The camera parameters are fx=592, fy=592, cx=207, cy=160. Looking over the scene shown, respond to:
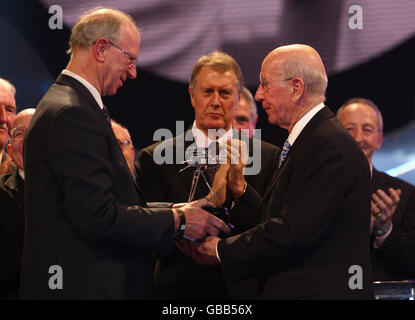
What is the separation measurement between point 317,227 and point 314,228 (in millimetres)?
13

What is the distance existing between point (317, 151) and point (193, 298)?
1.20m

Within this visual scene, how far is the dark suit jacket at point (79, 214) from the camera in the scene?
2.23m

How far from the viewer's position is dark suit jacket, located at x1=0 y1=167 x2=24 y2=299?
3002 millimetres

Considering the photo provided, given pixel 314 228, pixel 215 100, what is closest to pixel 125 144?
pixel 215 100

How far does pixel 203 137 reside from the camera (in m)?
3.56

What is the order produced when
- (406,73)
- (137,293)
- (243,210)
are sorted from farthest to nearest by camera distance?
1. (406,73)
2. (243,210)
3. (137,293)

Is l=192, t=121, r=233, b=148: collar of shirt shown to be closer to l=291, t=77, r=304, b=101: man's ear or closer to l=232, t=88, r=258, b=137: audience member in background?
l=291, t=77, r=304, b=101: man's ear

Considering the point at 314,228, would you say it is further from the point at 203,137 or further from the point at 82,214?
the point at 203,137

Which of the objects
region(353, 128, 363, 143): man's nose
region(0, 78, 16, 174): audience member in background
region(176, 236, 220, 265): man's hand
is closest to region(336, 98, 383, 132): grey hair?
→ region(353, 128, 363, 143): man's nose

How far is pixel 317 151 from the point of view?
2477 millimetres

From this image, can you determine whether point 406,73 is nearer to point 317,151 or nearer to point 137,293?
point 317,151

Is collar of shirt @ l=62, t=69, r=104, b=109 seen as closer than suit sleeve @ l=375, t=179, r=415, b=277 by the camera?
Yes

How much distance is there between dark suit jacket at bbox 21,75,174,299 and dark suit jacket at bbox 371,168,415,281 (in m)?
1.69
